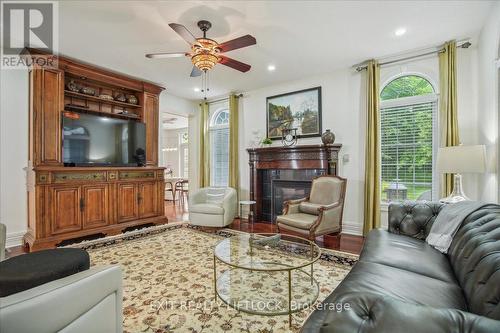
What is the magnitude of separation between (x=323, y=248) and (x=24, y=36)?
4847 mm

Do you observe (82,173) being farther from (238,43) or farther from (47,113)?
(238,43)

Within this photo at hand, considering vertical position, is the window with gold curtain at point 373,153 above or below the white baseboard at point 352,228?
above

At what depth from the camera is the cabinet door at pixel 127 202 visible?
424cm

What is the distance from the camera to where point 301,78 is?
15.4 feet

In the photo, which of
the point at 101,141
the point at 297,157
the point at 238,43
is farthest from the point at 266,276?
the point at 101,141

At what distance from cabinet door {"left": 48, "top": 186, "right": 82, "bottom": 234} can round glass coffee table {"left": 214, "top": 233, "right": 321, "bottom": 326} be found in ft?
8.64

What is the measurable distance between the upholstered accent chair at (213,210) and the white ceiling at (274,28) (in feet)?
7.69

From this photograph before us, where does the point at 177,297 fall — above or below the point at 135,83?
below

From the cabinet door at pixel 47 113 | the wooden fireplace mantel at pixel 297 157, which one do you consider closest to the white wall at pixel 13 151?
the cabinet door at pixel 47 113

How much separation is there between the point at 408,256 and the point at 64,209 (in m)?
4.29

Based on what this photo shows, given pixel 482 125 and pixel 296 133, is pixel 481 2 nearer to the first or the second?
pixel 482 125

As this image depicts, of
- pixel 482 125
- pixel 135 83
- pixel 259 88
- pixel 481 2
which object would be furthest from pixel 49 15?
pixel 482 125

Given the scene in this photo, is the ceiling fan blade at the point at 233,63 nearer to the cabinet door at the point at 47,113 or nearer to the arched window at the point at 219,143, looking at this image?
the cabinet door at the point at 47,113

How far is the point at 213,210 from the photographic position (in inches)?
167
